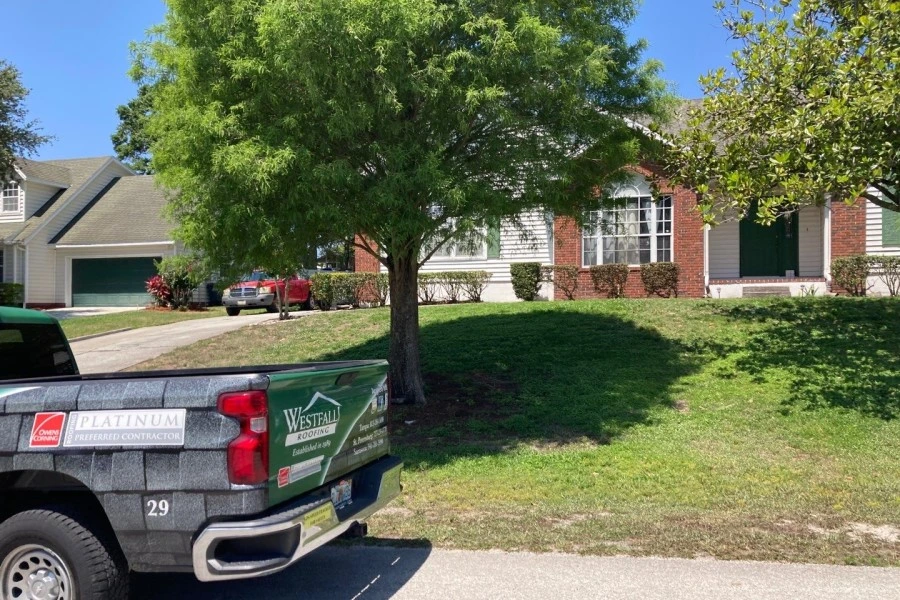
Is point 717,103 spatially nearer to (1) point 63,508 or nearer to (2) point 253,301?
(1) point 63,508

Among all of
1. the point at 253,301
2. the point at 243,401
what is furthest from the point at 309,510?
the point at 253,301

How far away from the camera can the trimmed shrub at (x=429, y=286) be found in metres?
19.5

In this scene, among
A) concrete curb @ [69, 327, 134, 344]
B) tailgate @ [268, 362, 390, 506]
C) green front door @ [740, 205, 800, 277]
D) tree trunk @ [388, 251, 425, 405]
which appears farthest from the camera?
green front door @ [740, 205, 800, 277]

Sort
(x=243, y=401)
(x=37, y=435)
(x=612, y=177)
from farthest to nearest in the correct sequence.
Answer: (x=612, y=177) < (x=37, y=435) < (x=243, y=401)

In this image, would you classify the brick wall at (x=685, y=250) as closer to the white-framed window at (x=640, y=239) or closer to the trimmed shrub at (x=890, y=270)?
the white-framed window at (x=640, y=239)

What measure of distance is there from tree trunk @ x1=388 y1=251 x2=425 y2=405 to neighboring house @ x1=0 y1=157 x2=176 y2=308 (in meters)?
18.7

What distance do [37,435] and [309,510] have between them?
1.52 meters

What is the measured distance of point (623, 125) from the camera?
32.6ft

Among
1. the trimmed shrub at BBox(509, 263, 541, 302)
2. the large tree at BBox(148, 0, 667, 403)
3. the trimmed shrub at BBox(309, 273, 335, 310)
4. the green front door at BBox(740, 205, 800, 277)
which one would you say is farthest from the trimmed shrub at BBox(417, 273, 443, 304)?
the large tree at BBox(148, 0, 667, 403)

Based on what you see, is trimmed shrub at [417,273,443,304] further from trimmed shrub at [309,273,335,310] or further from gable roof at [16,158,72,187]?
gable roof at [16,158,72,187]

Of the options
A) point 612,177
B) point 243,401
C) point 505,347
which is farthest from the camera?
point 505,347

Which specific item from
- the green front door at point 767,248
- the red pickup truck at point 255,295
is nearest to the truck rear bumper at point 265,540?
the green front door at point 767,248

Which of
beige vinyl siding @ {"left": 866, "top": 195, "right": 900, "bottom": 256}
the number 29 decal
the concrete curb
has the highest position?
beige vinyl siding @ {"left": 866, "top": 195, "right": 900, "bottom": 256}

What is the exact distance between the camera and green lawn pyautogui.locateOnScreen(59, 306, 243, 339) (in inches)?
799
